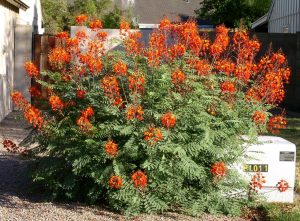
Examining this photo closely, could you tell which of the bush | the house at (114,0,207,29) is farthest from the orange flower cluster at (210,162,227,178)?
the house at (114,0,207,29)

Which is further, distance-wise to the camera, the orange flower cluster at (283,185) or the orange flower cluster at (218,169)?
the orange flower cluster at (283,185)

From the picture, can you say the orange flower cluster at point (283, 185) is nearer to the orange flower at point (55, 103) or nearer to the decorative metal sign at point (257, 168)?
the decorative metal sign at point (257, 168)

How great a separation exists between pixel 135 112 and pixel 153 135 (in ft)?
1.16

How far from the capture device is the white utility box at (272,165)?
6.87m

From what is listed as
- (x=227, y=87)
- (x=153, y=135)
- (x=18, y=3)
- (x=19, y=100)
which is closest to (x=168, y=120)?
(x=153, y=135)

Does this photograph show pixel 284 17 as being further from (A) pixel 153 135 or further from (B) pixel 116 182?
(B) pixel 116 182

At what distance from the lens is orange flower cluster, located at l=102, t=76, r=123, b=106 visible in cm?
591

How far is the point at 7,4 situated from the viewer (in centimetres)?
1456

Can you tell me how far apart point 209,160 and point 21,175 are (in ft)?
9.25

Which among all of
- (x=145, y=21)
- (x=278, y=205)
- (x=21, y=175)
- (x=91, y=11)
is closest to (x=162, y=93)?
(x=278, y=205)

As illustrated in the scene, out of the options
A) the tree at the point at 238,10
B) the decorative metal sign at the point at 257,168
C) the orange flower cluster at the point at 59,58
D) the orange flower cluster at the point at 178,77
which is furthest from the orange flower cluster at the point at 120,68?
the tree at the point at 238,10

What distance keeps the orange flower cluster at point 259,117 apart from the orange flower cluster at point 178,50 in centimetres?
102

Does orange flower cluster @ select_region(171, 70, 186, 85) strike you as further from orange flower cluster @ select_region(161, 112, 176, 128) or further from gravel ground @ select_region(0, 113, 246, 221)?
gravel ground @ select_region(0, 113, 246, 221)

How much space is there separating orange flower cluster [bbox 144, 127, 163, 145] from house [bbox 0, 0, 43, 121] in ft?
27.2
